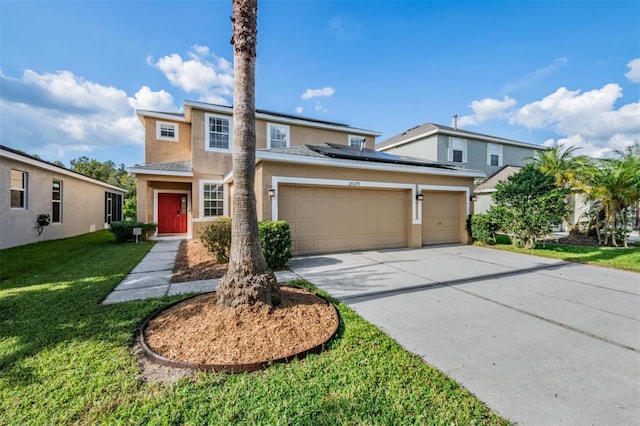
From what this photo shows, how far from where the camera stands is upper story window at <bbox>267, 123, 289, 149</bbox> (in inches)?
506

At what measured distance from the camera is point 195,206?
11578mm

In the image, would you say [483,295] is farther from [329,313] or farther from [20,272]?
[20,272]

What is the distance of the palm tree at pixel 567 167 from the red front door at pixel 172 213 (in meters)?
17.7

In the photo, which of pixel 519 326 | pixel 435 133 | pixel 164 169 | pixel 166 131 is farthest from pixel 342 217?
pixel 435 133

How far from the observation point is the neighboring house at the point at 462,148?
57.0 ft

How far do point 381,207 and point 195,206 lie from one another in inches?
322

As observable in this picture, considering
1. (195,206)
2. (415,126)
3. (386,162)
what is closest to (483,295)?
(386,162)

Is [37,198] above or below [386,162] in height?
below

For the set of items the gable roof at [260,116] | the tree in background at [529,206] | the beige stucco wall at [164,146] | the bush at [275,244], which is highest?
the gable roof at [260,116]

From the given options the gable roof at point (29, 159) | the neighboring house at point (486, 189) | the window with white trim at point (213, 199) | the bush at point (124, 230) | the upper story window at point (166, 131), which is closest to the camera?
the gable roof at point (29, 159)

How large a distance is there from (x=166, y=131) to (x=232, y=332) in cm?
1347

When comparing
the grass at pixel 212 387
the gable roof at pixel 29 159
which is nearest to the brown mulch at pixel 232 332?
the grass at pixel 212 387

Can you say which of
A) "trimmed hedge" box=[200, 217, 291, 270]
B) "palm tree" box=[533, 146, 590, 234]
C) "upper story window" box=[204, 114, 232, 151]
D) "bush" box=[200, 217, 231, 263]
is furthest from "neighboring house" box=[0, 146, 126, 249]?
"palm tree" box=[533, 146, 590, 234]

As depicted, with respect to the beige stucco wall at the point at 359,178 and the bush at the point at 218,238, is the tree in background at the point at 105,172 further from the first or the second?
the beige stucco wall at the point at 359,178
